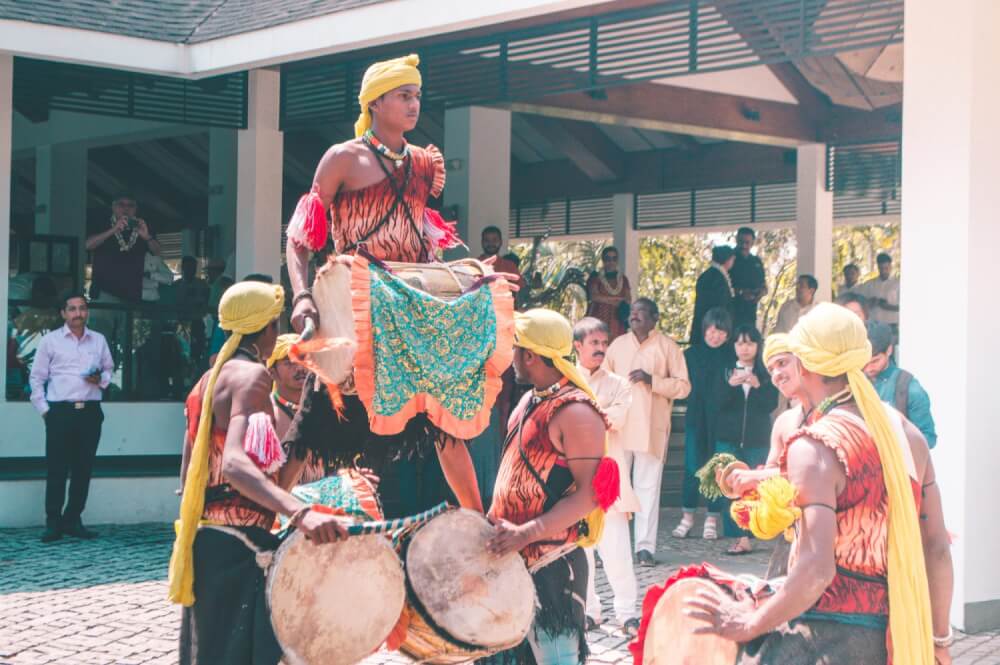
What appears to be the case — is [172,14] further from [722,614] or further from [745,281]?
[722,614]

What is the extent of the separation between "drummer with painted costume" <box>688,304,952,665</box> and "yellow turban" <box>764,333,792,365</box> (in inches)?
5.1

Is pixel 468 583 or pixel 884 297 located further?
pixel 884 297

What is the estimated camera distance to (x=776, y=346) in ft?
12.9

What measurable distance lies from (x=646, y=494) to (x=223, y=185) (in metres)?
7.92

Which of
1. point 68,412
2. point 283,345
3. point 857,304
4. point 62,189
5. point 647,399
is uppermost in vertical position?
point 62,189

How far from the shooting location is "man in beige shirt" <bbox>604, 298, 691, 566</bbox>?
9133 millimetres

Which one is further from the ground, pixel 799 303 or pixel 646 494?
pixel 799 303

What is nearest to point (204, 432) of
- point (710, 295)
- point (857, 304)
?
point (857, 304)

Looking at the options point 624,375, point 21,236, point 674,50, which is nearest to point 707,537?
point 624,375

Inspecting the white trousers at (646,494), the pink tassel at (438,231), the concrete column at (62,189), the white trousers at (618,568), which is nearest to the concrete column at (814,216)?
the white trousers at (646,494)

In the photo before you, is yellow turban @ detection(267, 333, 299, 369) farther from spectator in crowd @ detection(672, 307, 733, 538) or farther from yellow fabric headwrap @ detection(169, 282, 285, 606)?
spectator in crowd @ detection(672, 307, 733, 538)

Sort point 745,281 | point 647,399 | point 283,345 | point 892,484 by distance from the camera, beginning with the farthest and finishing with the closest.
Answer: point 745,281 < point 647,399 < point 283,345 < point 892,484

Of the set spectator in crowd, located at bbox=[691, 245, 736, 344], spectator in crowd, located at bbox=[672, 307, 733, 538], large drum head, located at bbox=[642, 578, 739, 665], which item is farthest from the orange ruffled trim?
spectator in crowd, located at bbox=[691, 245, 736, 344]

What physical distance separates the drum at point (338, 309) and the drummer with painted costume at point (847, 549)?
140 cm
